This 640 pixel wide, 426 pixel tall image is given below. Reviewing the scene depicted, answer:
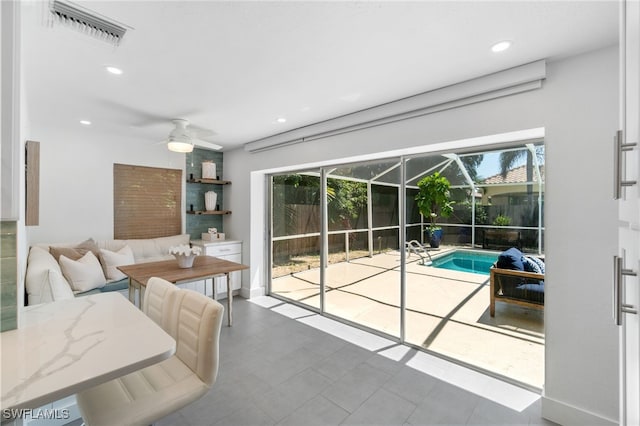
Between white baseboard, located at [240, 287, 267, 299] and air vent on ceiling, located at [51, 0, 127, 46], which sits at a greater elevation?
air vent on ceiling, located at [51, 0, 127, 46]

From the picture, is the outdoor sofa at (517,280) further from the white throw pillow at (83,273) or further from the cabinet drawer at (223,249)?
the white throw pillow at (83,273)

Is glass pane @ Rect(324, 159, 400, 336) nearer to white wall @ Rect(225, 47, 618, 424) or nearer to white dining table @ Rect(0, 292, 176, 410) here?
white wall @ Rect(225, 47, 618, 424)

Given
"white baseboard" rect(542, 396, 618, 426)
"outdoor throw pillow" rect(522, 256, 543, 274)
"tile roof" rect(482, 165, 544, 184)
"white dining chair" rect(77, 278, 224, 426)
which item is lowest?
"white baseboard" rect(542, 396, 618, 426)

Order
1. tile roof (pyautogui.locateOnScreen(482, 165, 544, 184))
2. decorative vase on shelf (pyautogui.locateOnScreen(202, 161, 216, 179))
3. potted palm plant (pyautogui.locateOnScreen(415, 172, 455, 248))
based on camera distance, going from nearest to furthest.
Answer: tile roof (pyautogui.locateOnScreen(482, 165, 544, 184)) < potted palm plant (pyautogui.locateOnScreen(415, 172, 455, 248)) < decorative vase on shelf (pyautogui.locateOnScreen(202, 161, 216, 179))

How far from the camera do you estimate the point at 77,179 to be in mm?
3748

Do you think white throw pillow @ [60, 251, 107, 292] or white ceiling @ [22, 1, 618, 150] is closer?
white ceiling @ [22, 1, 618, 150]

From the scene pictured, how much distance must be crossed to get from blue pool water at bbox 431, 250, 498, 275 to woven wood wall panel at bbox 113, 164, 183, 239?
4013 millimetres

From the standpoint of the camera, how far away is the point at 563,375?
1896 millimetres

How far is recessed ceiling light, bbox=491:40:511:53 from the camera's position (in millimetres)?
1729

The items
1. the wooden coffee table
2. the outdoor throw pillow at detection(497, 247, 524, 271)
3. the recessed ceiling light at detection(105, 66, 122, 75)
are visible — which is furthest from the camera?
the wooden coffee table

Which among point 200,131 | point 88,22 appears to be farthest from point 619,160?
point 200,131

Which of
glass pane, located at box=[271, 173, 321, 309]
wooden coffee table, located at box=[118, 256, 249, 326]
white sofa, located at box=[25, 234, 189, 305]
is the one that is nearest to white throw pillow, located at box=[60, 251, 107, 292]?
white sofa, located at box=[25, 234, 189, 305]

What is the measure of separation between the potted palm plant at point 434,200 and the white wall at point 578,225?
2.76 ft

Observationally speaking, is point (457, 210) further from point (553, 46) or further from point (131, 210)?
point (131, 210)
